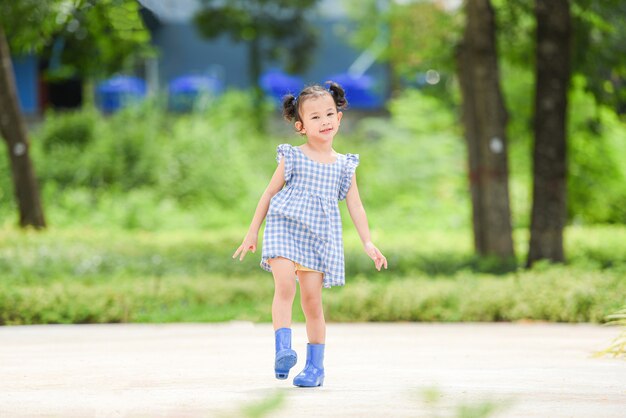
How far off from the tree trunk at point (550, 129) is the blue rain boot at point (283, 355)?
9267mm

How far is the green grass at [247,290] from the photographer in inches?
434

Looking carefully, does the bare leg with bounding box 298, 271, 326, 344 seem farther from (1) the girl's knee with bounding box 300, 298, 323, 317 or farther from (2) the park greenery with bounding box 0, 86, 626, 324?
(2) the park greenery with bounding box 0, 86, 626, 324

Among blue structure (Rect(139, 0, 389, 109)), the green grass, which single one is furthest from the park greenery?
blue structure (Rect(139, 0, 389, 109))

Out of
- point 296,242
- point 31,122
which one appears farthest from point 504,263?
point 31,122

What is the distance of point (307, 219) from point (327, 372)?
1.10 m

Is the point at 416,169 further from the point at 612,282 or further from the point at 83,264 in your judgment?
the point at 612,282

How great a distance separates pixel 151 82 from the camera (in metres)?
37.3

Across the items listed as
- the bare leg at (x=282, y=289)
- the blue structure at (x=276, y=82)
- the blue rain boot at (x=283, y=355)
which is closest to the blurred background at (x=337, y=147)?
the blue structure at (x=276, y=82)

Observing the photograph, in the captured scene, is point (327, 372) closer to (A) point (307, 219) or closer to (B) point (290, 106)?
(A) point (307, 219)

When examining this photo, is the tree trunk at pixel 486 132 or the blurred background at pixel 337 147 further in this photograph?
the tree trunk at pixel 486 132

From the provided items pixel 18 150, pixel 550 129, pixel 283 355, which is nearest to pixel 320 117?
pixel 283 355

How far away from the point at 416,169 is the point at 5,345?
2055cm

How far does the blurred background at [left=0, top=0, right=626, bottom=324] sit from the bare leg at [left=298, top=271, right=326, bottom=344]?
1115 mm

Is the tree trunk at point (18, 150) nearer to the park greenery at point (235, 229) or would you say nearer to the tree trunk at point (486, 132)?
the park greenery at point (235, 229)
